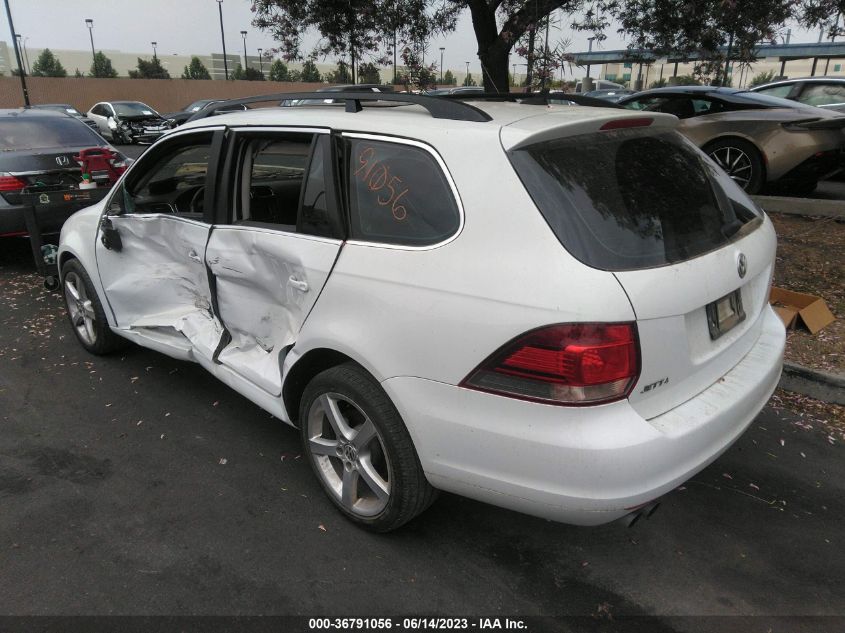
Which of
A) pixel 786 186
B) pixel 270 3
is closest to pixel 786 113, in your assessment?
pixel 786 186

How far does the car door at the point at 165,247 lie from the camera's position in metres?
3.48

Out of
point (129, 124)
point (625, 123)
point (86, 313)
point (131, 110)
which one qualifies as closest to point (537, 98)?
point (625, 123)

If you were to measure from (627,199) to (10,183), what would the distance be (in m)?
6.66

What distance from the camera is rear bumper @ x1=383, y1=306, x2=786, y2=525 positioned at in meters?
2.03

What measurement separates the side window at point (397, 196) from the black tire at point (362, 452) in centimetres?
58

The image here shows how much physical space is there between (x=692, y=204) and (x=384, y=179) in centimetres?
125

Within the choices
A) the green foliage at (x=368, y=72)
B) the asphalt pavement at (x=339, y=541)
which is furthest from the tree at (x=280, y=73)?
the asphalt pavement at (x=339, y=541)

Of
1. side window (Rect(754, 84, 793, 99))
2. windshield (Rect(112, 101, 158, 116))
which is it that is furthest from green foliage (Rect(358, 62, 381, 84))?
windshield (Rect(112, 101, 158, 116))

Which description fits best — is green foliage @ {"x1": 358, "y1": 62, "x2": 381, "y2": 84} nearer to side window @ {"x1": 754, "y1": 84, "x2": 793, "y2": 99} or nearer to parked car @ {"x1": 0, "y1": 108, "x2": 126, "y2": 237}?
parked car @ {"x1": 0, "y1": 108, "x2": 126, "y2": 237}

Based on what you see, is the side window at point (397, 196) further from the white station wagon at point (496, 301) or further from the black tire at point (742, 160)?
the black tire at point (742, 160)

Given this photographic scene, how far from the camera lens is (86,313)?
4.59 metres

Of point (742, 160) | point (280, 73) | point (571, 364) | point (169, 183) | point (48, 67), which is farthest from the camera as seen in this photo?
point (48, 67)

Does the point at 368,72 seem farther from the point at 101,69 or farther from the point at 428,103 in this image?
the point at 101,69

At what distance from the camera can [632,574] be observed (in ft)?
8.41
